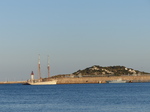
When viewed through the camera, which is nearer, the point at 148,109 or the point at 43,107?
the point at 148,109

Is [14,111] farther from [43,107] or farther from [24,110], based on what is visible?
[43,107]

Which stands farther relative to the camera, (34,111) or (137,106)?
(137,106)

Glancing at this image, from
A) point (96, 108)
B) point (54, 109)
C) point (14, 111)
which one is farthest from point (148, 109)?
point (14, 111)

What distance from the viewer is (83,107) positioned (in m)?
75.2

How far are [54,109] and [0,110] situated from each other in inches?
318

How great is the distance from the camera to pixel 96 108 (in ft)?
239

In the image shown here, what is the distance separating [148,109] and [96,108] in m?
8.00

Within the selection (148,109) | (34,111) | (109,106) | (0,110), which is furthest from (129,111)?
(0,110)

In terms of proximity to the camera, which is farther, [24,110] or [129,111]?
[24,110]

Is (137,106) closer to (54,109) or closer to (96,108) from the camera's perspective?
(96,108)

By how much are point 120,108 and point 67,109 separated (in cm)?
781

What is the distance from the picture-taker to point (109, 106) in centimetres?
7588

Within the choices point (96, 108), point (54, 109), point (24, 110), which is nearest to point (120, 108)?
point (96, 108)

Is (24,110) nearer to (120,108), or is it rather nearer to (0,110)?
(0,110)
